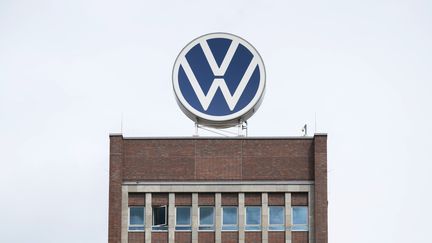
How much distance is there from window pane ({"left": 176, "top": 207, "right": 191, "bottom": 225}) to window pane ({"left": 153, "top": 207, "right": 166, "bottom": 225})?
0.88 meters

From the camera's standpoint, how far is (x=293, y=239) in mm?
163500

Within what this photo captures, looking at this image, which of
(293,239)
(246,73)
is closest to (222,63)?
(246,73)

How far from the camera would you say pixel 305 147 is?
539 ft

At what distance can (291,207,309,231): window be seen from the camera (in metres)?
164

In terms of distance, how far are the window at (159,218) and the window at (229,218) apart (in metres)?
3.67

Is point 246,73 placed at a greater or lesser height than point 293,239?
greater

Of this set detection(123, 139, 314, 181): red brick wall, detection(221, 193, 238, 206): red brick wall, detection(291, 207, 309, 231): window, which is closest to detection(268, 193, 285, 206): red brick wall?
detection(291, 207, 309, 231): window

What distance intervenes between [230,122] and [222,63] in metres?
3.89

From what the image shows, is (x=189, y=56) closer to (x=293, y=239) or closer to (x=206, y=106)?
(x=206, y=106)

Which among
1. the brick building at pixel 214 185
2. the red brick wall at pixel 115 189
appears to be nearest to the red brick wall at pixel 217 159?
the brick building at pixel 214 185

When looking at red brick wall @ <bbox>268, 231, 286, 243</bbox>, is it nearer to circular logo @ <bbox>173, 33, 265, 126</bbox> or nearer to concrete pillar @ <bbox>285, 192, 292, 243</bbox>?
concrete pillar @ <bbox>285, 192, 292, 243</bbox>

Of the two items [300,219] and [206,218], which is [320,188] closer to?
[300,219]

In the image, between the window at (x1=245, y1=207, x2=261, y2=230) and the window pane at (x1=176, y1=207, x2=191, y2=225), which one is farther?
the window pane at (x1=176, y1=207, x2=191, y2=225)

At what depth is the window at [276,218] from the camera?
16375cm
